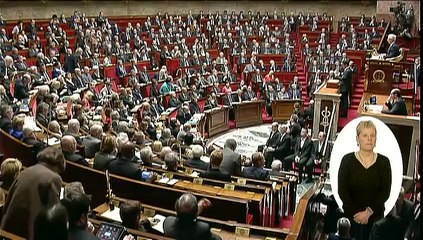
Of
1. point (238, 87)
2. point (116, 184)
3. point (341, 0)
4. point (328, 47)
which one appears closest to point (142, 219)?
point (116, 184)

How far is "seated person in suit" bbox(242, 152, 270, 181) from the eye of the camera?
5.60 m

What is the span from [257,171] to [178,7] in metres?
17.1

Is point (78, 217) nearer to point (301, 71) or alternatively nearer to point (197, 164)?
point (197, 164)

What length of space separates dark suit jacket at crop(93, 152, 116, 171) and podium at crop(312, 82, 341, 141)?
5659 mm

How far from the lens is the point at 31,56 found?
12656 mm

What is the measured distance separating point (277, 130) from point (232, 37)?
8891mm

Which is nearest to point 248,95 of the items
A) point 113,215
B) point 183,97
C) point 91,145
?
point 183,97

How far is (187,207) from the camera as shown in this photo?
3309 mm

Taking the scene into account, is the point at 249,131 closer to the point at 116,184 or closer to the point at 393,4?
the point at 116,184

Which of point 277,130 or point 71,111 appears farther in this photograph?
point 277,130

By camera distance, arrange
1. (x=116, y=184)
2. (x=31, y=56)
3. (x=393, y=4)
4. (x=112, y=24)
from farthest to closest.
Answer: (x=393, y=4), (x=112, y=24), (x=31, y=56), (x=116, y=184)

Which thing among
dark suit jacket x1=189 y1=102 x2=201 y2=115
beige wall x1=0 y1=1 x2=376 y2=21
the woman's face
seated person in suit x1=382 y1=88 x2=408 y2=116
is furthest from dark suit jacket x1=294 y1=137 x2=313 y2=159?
beige wall x1=0 y1=1 x2=376 y2=21

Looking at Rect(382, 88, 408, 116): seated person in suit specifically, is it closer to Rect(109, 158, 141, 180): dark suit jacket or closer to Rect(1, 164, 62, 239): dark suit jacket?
Rect(109, 158, 141, 180): dark suit jacket

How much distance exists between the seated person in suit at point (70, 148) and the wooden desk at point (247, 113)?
8253mm
